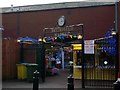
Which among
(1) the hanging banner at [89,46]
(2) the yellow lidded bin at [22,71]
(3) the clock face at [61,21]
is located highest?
(3) the clock face at [61,21]

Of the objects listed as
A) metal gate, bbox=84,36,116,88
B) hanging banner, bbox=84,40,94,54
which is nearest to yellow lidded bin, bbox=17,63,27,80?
metal gate, bbox=84,36,116,88

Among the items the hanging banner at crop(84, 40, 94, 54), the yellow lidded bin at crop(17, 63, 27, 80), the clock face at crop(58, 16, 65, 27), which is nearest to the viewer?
the hanging banner at crop(84, 40, 94, 54)

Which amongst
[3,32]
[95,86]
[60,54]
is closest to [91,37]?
[60,54]

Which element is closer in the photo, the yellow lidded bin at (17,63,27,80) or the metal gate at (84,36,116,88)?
the metal gate at (84,36,116,88)

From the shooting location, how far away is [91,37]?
87.5 feet

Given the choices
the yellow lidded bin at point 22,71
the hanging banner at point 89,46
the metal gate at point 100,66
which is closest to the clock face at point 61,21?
the metal gate at point 100,66

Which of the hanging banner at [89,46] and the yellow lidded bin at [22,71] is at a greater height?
the hanging banner at [89,46]

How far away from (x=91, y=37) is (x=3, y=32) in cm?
954

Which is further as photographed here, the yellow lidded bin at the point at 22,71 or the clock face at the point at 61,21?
the clock face at the point at 61,21

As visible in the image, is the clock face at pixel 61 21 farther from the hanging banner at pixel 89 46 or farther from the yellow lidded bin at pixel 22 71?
the hanging banner at pixel 89 46

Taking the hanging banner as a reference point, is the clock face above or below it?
above

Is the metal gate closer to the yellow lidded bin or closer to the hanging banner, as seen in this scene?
the hanging banner

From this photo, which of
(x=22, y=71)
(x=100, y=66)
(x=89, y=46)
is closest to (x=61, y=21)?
(x=22, y=71)

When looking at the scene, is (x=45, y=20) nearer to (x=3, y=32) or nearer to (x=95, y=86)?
(x=3, y=32)
